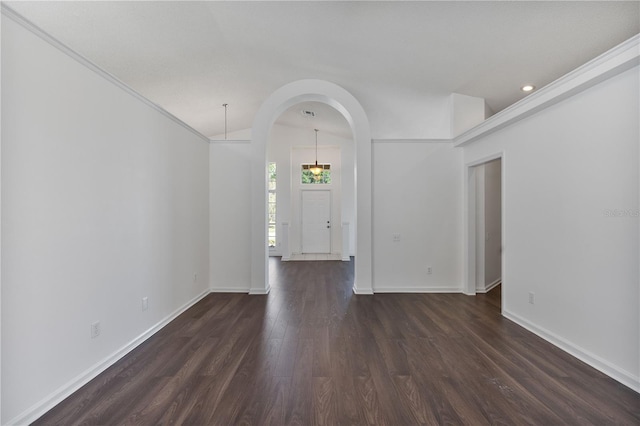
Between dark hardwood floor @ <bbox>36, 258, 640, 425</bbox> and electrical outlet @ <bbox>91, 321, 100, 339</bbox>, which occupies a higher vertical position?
electrical outlet @ <bbox>91, 321, 100, 339</bbox>

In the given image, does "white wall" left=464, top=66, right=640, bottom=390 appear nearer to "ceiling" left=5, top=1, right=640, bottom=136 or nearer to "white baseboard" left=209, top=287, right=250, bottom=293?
"ceiling" left=5, top=1, right=640, bottom=136

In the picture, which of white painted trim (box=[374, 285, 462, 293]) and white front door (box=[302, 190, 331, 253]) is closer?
white painted trim (box=[374, 285, 462, 293])

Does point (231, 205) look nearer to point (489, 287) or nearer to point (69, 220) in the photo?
point (69, 220)

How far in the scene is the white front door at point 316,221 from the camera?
28.8ft

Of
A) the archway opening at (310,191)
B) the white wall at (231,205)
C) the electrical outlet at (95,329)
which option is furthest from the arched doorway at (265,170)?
the archway opening at (310,191)

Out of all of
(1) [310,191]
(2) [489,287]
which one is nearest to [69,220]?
(2) [489,287]

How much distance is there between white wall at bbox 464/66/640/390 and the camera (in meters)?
2.10

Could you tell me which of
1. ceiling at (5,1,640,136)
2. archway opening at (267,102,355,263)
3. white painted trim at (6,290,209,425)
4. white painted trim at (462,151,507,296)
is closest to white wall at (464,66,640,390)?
ceiling at (5,1,640,136)

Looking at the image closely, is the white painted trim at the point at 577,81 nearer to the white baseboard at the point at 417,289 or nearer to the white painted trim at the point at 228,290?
the white baseboard at the point at 417,289

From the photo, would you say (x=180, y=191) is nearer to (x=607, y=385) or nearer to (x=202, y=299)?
(x=202, y=299)

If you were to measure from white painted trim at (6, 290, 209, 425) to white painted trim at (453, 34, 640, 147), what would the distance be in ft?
14.1

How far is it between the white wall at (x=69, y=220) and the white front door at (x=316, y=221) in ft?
18.9

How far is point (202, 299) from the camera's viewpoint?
13.4 ft

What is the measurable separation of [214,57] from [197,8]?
989 millimetres
